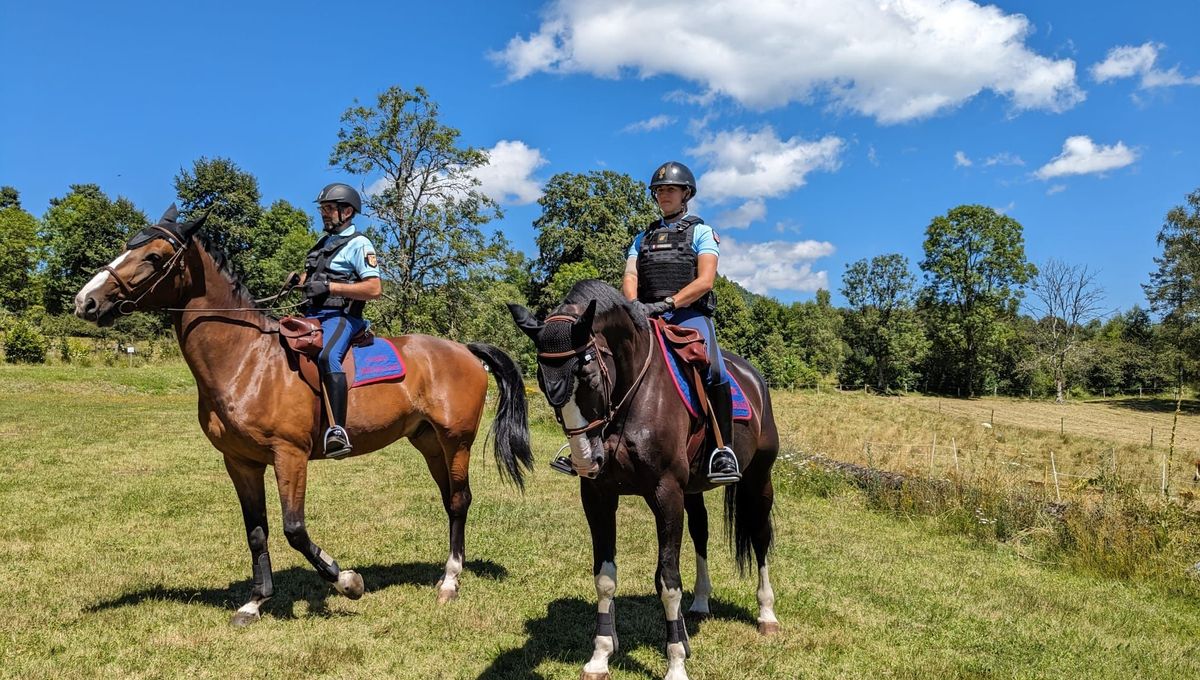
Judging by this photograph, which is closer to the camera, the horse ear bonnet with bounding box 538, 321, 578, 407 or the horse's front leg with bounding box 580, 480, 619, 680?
the horse ear bonnet with bounding box 538, 321, 578, 407

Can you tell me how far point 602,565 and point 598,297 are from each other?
179 cm

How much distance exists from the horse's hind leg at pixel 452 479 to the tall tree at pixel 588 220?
1544 inches

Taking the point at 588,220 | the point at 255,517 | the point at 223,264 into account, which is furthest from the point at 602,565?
the point at 588,220

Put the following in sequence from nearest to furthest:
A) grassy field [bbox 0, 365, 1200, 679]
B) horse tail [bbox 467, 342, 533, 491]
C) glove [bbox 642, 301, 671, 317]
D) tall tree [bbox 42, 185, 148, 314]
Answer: glove [bbox 642, 301, 671, 317]
grassy field [bbox 0, 365, 1200, 679]
horse tail [bbox 467, 342, 533, 491]
tall tree [bbox 42, 185, 148, 314]

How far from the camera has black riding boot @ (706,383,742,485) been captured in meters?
4.46

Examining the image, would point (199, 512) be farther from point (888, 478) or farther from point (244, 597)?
point (888, 478)

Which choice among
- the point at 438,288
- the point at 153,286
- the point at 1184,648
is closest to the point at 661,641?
the point at 1184,648

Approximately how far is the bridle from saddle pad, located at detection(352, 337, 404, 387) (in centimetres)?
283

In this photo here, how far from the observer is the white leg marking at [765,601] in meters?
5.32

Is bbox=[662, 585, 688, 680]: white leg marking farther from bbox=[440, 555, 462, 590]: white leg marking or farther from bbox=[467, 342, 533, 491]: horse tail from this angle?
bbox=[467, 342, 533, 491]: horse tail

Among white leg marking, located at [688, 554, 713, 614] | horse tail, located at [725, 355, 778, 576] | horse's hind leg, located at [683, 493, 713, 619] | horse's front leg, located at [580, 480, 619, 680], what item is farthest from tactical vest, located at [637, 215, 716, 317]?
white leg marking, located at [688, 554, 713, 614]

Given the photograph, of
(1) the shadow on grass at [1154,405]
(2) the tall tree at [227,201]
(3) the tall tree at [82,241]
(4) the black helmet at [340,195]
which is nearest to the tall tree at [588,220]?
(2) the tall tree at [227,201]

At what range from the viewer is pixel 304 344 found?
545 cm

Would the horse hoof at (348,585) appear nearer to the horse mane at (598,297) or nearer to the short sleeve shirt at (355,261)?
the short sleeve shirt at (355,261)
